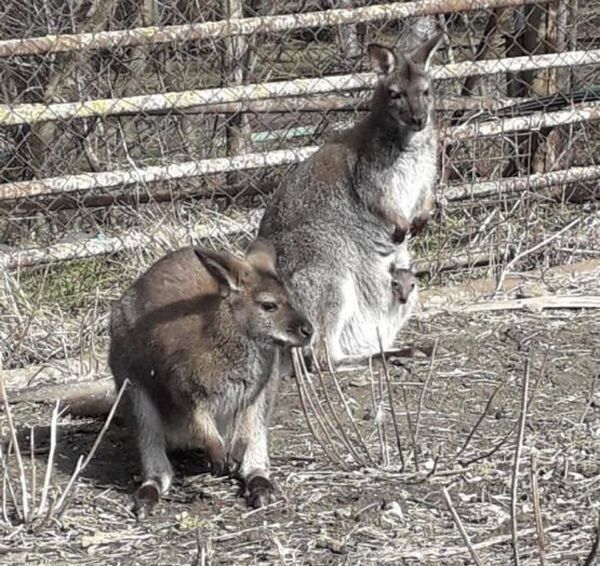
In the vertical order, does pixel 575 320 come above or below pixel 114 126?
below

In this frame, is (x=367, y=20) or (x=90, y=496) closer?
(x=90, y=496)

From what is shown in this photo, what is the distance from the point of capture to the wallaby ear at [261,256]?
15.4 feet

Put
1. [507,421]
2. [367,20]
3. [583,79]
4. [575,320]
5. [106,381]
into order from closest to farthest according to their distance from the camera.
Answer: [507,421]
[106,381]
[575,320]
[367,20]
[583,79]

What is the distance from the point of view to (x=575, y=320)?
22.1ft

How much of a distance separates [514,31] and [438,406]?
3.74 metres

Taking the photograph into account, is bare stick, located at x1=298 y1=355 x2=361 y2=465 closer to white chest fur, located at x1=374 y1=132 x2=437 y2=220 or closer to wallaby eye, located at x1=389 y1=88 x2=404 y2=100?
white chest fur, located at x1=374 y1=132 x2=437 y2=220

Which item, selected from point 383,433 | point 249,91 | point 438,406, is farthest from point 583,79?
point 383,433

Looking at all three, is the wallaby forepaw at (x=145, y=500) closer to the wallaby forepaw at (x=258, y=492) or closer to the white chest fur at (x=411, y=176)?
the wallaby forepaw at (x=258, y=492)

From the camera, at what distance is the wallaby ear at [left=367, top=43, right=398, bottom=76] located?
6594 millimetres

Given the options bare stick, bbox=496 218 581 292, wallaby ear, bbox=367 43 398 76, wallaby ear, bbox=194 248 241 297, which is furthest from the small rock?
bare stick, bbox=496 218 581 292

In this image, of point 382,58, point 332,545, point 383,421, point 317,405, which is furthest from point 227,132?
point 332,545

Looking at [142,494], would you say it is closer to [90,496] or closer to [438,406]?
[90,496]

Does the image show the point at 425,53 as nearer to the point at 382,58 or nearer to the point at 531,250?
the point at 382,58

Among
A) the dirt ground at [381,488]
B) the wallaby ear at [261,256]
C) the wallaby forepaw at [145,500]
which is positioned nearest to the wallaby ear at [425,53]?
the dirt ground at [381,488]
